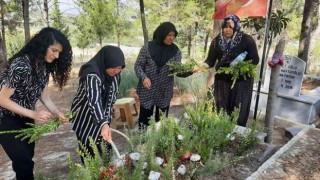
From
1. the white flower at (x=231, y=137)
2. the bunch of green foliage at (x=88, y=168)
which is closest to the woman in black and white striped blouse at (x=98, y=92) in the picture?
the bunch of green foliage at (x=88, y=168)

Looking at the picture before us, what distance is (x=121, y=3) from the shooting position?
1561 cm

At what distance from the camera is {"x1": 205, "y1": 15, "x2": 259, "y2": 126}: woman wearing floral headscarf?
3031 millimetres

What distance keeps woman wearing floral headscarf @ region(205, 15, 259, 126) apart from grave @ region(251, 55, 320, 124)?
62.5 inches

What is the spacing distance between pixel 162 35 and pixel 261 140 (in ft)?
5.02

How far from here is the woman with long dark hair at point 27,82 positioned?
204 cm

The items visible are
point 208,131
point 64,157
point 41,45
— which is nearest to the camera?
point 41,45

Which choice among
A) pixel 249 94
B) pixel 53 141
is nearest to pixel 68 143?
pixel 53 141

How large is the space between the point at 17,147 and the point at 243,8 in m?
2.71

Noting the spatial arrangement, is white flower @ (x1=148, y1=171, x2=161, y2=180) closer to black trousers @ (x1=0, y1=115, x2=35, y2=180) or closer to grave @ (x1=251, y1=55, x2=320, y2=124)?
black trousers @ (x1=0, y1=115, x2=35, y2=180)

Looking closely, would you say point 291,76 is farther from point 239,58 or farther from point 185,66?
point 185,66

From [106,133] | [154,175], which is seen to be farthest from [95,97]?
[154,175]

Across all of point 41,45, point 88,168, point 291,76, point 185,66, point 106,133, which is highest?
point 41,45

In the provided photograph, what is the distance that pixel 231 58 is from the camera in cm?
311

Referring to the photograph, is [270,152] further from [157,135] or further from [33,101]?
[33,101]
